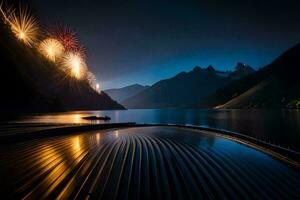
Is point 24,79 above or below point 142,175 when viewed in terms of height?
above

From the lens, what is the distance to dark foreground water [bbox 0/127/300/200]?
7344mm

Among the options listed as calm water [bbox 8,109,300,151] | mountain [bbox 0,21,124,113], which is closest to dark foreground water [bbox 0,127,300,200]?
calm water [bbox 8,109,300,151]

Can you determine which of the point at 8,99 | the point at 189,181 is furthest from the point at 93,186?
the point at 8,99

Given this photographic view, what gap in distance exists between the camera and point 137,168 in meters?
10.1

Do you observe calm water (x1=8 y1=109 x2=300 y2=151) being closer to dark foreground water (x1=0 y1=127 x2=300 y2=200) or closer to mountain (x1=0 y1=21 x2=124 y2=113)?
mountain (x1=0 y1=21 x2=124 y2=113)

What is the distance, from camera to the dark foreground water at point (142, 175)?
24.1 ft

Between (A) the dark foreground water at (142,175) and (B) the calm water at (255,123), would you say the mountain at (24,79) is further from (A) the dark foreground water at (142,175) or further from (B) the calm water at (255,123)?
(A) the dark foreground water at (142,175)

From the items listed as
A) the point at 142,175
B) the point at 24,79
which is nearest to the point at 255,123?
the point at 142,175

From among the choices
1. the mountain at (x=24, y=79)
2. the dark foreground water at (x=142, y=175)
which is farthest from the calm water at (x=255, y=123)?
the dark foreground water at (x=142, y=175)

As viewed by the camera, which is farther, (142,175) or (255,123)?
(255,123)

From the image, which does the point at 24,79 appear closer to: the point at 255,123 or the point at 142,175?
the point at 255,123

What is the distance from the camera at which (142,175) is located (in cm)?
915

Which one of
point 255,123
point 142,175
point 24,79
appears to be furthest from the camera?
point 24,79

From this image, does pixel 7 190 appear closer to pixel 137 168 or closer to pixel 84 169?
pixel 84 169
